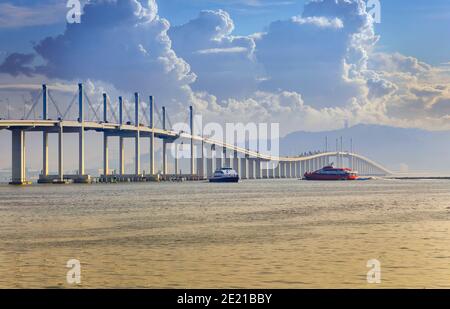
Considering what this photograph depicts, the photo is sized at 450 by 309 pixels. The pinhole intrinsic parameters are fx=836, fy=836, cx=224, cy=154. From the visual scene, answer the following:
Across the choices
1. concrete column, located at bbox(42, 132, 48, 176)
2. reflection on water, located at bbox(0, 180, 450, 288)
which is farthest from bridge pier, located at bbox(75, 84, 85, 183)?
reflection on water, located at bbox(0, 180, 450, 288)

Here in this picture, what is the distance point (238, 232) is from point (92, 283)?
14.7 m

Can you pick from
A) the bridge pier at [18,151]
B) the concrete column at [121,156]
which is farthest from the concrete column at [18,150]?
the concrete column at [121,156]

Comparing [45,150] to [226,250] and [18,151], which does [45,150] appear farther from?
[226,250]

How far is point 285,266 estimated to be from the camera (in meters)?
22.6

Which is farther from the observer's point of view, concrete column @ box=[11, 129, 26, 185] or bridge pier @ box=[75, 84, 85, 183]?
bridge pier @ box=[75, 84, 85, 183]

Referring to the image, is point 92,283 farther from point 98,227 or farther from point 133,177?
point 133,177

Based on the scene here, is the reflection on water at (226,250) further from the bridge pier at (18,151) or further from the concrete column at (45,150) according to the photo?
the concrete column at (45,150)

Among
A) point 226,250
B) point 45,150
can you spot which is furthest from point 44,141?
point 226,250

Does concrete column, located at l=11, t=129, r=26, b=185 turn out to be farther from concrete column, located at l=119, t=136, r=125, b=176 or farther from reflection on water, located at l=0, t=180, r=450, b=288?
reflection on water, located at l=0, t=180, r=450, b=288

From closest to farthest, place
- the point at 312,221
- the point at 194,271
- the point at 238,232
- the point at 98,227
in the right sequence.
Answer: the point at 194,271, the point at 238,232, the point at 98,227, the point at 312,221

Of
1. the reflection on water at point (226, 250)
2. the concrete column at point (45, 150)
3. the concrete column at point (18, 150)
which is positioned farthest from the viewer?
the concrete column at point (45, 150)
